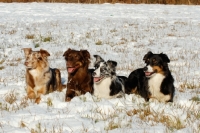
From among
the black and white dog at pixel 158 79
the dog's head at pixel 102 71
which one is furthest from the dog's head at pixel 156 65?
the dog's head at pixel 102 71

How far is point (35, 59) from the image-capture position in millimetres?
7984

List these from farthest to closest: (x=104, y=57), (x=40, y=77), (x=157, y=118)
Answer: (x=104, y=57) < (x=40, y=77) < (x=157, y=118)

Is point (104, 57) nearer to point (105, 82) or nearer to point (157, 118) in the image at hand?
point (105, 82)

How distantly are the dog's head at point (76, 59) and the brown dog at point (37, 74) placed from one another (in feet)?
1.67

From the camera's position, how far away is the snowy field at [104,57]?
597 cm

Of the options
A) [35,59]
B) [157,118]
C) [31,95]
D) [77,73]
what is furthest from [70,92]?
[157,118]

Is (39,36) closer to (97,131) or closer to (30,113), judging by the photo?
(30,113)

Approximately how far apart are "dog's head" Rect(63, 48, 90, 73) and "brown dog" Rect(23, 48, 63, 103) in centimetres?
51

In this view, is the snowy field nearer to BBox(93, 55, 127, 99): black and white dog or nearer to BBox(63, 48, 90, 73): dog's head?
BBox(93, 55, 127, 99): black and white dog

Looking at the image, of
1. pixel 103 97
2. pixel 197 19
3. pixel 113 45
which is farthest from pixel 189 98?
pixel 197 19

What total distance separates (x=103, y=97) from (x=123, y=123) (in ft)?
6.49

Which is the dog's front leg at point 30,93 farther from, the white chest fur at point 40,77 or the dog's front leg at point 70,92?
the dog's front leg at point 70,92

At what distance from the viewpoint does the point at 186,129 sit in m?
5.58

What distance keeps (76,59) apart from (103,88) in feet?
2.82
